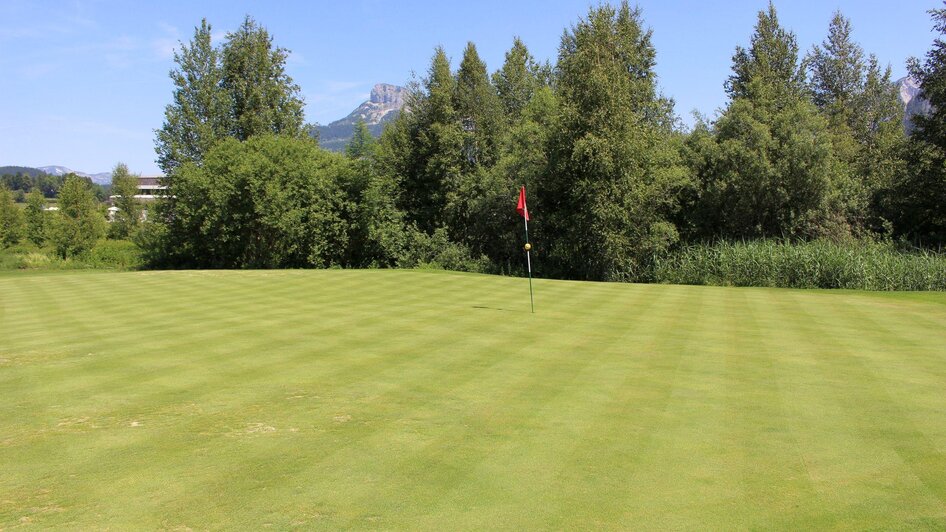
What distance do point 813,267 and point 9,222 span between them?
223 ft

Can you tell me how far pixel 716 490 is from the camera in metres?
5.23

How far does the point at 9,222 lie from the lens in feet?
196

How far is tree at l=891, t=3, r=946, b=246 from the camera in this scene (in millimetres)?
31922

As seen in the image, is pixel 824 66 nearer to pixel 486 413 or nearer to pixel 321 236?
pixel 321 236

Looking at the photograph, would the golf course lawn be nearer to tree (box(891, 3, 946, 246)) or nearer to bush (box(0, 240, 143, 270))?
tree (box(891, 3, 946, 246))

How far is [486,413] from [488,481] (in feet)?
6.31

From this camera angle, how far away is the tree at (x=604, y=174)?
32.3 m

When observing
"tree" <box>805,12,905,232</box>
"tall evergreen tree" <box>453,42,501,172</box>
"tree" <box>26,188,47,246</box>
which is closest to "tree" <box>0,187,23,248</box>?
"tree" <box>26,188,47,246</box>

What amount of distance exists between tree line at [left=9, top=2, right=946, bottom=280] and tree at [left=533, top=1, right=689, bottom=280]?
97mm

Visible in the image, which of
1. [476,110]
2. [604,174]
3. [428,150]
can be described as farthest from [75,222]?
[604,174]

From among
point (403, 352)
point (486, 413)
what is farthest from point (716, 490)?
point (403, 352)

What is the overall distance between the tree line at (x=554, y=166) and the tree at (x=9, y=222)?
23.9 m

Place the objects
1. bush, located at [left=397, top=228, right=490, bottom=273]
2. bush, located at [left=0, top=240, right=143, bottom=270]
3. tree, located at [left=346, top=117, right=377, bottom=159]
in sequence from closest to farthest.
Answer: bush, located at [left=397, top=228, right=490, bottom=273]
tree, located at [left=346, top=117, right=377, bottom=159]
bush, located at [left=0, top=240, right=143, bottom=270]

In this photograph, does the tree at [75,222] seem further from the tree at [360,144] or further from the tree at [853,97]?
the tree at [853,97]
